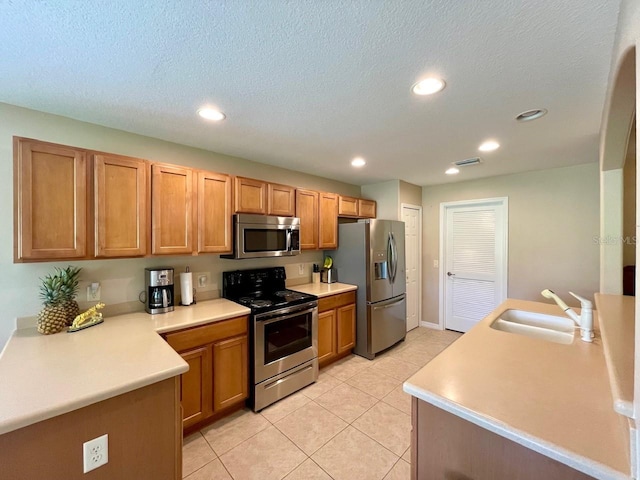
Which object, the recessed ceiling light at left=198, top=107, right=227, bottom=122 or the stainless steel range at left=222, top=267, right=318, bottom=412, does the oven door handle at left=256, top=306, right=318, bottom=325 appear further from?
the recessed ceiling light at left=198, top=107, right=227, bottom=122

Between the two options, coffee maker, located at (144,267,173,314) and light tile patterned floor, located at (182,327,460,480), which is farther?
coffee maker, located at (144,267,173,314)

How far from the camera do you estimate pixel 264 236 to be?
2.71 meters

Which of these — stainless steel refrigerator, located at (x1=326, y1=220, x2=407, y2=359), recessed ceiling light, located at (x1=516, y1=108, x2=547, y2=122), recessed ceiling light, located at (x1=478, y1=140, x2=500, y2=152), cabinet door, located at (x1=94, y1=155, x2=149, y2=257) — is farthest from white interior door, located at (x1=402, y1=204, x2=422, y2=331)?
cabinet door, located at (x1=94, y1=155, x2=149, y2=257)

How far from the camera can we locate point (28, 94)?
5.29 ft

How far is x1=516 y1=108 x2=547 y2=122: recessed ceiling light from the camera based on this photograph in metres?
1.80

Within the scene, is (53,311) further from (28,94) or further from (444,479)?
(444,479)

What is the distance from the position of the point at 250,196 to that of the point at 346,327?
196 centimetres

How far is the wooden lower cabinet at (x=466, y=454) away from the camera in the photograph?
858 mm

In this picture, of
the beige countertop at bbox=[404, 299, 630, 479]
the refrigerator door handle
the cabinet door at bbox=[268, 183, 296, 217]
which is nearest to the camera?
the beige countertop at bbox=[404, 299, 630, 479]

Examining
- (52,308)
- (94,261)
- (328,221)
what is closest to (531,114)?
(328,221)

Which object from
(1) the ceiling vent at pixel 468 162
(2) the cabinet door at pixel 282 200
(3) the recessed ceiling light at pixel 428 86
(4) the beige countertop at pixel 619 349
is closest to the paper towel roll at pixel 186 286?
(2) the cabinet door at pixel 282 200

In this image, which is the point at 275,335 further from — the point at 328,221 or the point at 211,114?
the point at 211,114

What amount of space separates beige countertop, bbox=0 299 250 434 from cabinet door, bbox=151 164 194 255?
61 centimetres

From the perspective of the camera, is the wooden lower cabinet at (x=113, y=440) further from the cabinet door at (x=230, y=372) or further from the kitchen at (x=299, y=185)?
the kitchen at (x=299, y=185)
